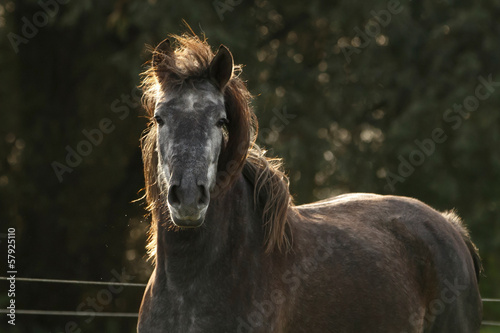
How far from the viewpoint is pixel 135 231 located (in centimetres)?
1220

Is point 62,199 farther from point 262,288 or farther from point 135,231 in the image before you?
point 262,288

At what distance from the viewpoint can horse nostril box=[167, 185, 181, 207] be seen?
327cm

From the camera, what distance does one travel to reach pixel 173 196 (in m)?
3.29

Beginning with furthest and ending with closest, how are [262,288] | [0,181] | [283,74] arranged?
[0,181] → [283,74] → [262,288]

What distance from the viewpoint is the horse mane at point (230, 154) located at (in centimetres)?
377

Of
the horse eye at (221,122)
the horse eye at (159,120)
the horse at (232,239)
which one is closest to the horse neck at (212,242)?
the horse at (232,239)

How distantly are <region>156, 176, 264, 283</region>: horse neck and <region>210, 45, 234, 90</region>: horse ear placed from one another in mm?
597

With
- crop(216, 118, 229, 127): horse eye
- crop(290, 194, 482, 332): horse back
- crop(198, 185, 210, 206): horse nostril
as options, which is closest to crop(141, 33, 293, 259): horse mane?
crop(216, 118, 229, 127): horse eye

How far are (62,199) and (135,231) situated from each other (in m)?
1.40

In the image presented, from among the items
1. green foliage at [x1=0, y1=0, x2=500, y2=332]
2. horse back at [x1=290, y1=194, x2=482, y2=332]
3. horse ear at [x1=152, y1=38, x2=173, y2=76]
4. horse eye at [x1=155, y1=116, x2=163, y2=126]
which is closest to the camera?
horse eye at [x1=155, y1=116, x2=163, y2=126]

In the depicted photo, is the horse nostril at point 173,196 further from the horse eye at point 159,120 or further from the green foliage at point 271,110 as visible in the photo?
the green foliage at point 271,110

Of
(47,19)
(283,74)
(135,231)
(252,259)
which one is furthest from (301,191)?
(252,259)

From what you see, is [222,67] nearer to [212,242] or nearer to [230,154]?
[230,154]

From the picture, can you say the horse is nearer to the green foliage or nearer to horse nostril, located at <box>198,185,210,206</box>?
horse nostril, located at <box>198,185,210,206</box>
